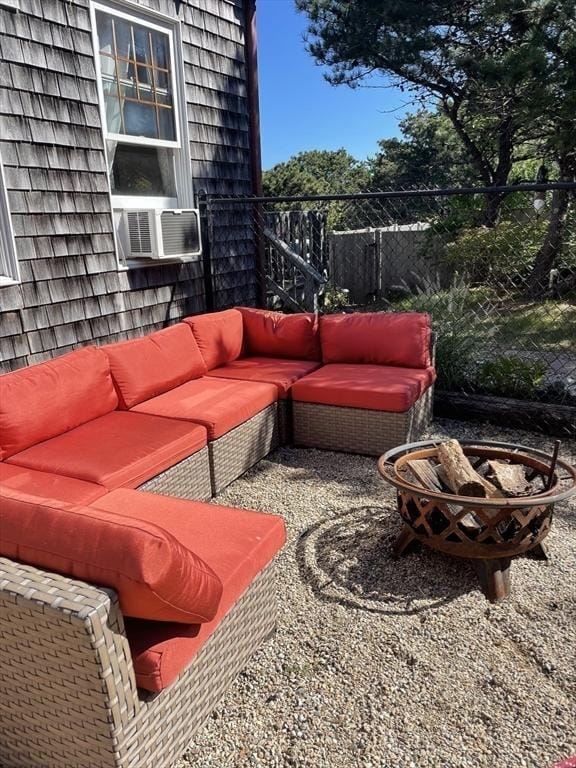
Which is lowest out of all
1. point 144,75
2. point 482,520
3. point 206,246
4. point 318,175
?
point 482,520

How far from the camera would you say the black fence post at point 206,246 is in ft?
15.5

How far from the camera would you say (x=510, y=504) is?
208cm

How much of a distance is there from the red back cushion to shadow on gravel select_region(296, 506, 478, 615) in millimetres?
1730

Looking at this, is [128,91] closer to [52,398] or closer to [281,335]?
[281,335]

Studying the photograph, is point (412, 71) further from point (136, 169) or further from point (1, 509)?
point (1, 509)

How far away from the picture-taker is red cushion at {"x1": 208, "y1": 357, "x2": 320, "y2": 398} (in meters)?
3.80

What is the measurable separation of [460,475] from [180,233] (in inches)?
112

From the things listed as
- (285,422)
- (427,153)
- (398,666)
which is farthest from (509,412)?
(427,153)

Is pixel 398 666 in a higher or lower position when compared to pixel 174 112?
lower

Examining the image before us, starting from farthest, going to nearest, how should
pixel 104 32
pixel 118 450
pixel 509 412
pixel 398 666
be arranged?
pixel 509 412
pixel 104 32
pixel 118 450
pixel 398 666

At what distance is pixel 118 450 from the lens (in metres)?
2.67

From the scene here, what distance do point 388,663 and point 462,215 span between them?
866cm

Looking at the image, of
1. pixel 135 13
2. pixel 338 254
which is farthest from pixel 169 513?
pixel 338 254

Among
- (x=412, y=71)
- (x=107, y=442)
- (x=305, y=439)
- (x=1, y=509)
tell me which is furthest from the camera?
(x=412, y=71)
